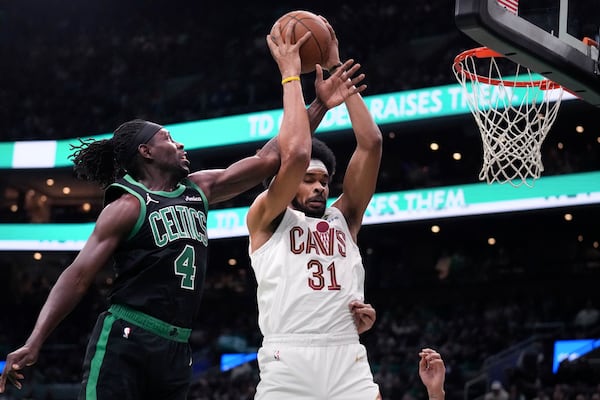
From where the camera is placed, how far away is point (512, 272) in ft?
63.0

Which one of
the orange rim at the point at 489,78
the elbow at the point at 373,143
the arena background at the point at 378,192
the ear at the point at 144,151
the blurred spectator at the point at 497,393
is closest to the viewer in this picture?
the ear at the point at 144,151

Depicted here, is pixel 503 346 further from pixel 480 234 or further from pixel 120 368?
pixel 120 368

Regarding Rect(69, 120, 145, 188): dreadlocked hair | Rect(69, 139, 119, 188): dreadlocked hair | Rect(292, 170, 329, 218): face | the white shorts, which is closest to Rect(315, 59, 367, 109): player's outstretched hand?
Rect(292, 170, 329, 218): face

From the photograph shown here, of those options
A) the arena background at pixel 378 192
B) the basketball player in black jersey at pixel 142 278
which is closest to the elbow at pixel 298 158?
the basketball player in black jersey at pixel 142 278

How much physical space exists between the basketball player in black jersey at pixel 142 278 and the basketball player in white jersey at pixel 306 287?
0.39m

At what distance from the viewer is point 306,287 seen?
14.4ft

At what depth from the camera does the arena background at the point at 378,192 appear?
1588 cm

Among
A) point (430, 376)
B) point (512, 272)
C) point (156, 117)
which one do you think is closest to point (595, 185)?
point (512, 272)

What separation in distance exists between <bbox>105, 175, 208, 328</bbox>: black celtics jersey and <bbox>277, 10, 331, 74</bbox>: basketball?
40.0 inches

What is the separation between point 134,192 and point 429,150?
16.4 metres

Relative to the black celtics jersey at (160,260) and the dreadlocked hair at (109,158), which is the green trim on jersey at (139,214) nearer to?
the black celtics jersey at (160,260)

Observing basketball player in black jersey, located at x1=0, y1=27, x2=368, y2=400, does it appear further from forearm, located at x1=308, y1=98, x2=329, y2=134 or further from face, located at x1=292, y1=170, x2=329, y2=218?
forearm, located at x1=308, y1=98, x2=329, y2=134

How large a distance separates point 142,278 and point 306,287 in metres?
0.80

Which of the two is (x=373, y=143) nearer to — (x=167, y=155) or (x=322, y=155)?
(x=322, y=155)
